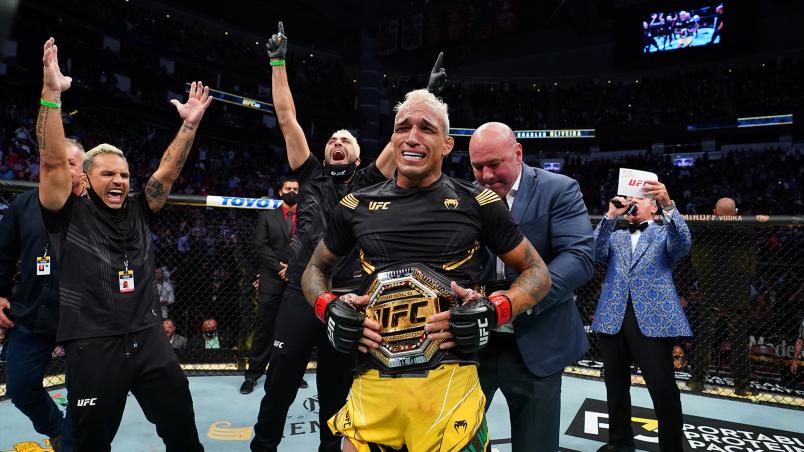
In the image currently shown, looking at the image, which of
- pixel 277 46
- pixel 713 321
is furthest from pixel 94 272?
pixel 713 321

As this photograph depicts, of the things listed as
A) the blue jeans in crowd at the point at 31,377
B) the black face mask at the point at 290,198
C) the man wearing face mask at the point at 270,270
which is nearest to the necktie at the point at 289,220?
the man wearing face mask at the point at 270,270

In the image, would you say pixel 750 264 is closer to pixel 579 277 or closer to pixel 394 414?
pixel 579 277

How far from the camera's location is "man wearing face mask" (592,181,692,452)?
9.62 feet

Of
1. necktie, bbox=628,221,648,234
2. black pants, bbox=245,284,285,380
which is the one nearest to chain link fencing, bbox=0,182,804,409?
black pants, bbox=245,284,285,380

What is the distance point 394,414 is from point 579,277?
89 centimetres

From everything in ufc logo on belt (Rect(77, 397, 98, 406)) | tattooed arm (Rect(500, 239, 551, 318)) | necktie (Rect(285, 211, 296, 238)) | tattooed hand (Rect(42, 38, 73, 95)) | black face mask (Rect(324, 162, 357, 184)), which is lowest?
ufc logo on belt (Rect(77, 397, 98, 406))

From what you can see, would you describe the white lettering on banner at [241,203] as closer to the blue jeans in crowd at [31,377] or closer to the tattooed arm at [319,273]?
the blue jeans in crowd at [31,377]

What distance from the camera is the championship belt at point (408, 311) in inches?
59.2

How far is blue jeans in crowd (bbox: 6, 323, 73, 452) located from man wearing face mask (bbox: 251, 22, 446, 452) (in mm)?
1117

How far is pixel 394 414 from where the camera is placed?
153 cm

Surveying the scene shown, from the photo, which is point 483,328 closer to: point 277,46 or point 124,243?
point 124,243

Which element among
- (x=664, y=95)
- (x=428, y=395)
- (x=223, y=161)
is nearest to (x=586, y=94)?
(x=664, y=95)

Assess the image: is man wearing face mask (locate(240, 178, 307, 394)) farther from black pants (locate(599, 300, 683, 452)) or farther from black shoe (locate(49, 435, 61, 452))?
black pants (locate(599, 300, 683, 452))

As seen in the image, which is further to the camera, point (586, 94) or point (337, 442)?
point (586, 94)
